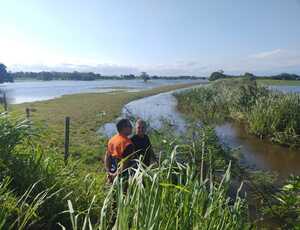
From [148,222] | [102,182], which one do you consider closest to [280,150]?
[102,182]

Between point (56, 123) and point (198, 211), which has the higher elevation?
point (198, 211)

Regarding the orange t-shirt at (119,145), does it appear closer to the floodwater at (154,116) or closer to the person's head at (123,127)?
the person's head at (123,127)

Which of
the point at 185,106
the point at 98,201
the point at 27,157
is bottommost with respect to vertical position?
the point at 185,106

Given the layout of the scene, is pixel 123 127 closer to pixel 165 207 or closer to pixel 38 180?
pixel 38 180

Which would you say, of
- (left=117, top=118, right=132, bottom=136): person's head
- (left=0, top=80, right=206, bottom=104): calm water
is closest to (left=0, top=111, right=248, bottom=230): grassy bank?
(left=117, top=118, right=132, bottom=136): person's head

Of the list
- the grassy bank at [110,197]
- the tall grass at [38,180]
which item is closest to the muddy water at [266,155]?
the tall grass at [38,180]

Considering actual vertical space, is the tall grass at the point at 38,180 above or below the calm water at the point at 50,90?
above

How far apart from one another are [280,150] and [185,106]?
13.3 meters

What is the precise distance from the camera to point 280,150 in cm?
1266

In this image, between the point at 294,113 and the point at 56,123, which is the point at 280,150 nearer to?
the point at 294,113

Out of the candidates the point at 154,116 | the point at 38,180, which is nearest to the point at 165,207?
the point at 38,180

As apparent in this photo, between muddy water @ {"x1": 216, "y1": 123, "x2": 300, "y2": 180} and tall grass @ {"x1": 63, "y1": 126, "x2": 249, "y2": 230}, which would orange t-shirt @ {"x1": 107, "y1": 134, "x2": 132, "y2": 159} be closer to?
tall grass @ {"x1": 63, "y1": 126, "x2": 249, "y2": 230}

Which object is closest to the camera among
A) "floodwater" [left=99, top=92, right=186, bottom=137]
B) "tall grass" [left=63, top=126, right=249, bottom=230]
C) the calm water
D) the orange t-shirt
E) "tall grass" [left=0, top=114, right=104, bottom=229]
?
"tall grass" [left=63, top=126, right=249, bottom=230]

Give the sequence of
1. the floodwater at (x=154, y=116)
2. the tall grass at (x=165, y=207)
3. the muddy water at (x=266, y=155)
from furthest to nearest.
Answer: the floodwater at (x=154, y=116) < the muddy water at (x=266, y=155) < the tall grass at (x=165, y=207)
